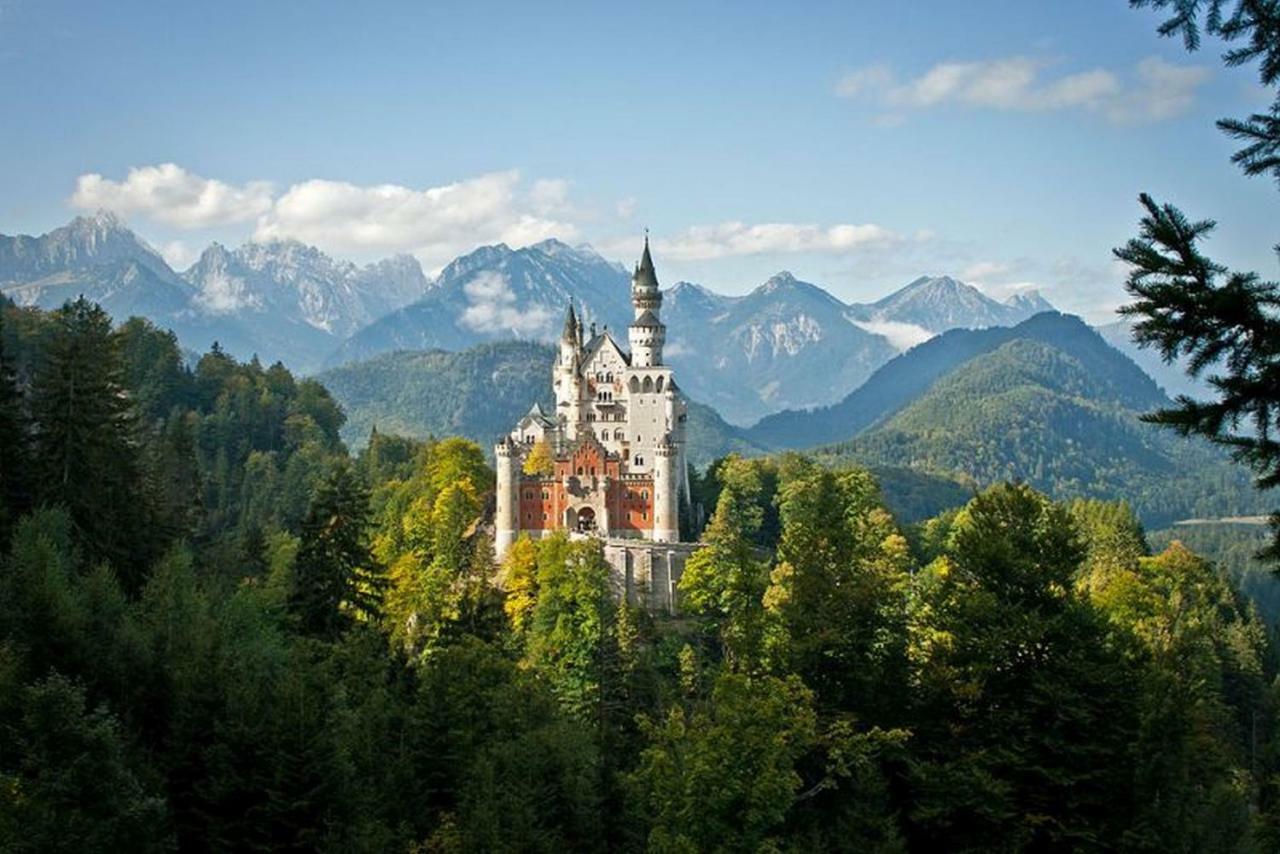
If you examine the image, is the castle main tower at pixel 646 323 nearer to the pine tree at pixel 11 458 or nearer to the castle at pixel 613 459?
the castle at pixel 613 459

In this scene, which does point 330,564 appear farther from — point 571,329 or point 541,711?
point 571,329

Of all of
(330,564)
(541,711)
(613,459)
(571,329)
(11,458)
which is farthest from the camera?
(571,329)

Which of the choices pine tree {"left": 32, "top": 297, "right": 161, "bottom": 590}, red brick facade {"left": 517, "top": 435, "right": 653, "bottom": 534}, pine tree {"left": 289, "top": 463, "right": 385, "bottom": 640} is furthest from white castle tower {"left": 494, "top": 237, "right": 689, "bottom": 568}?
pine tree {"left": 32, "top": 297, "right": 161, "bottom": 590}

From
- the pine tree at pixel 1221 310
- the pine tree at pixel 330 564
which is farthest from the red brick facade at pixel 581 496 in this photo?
the pine tree at pixel 1221 310

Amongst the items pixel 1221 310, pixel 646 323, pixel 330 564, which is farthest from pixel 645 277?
pixel 1221 310

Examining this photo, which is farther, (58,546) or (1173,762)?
(58,546)

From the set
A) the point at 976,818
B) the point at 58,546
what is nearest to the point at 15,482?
the point at 58,546

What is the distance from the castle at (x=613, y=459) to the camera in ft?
278

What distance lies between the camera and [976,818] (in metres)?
30.6

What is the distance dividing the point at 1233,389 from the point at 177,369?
133852 millimetres

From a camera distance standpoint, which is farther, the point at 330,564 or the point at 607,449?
the point at 607,449

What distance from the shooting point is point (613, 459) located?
9225 centimetres

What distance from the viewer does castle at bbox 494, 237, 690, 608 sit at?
84.6 metres

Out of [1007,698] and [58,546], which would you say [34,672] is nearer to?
[58,546]
